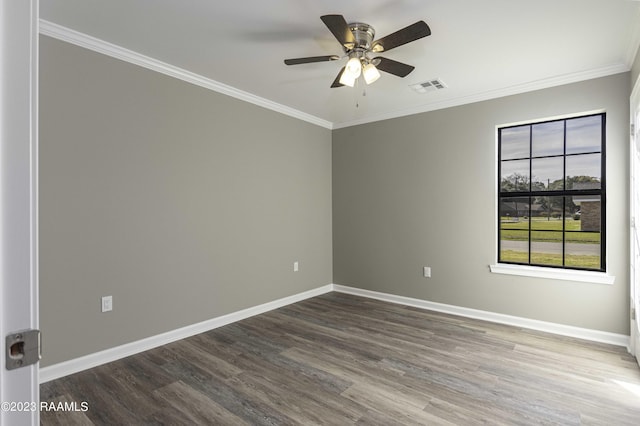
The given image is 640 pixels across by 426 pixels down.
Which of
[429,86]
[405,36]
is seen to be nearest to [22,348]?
[405,36]

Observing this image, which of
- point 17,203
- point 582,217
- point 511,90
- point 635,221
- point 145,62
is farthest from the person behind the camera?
point 511,90

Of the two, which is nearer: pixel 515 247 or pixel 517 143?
pixel 515 247

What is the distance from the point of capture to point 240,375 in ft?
8.25

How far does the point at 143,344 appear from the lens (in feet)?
9.61

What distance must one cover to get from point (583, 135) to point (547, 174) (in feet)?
3.24

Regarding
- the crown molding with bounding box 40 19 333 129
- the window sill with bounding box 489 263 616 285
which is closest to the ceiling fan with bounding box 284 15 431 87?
the crown molding with bounding box 40 19 333 129

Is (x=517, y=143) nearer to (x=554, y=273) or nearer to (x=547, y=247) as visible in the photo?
(x=547, y=247)

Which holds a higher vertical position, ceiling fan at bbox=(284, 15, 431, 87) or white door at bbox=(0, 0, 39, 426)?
ceiling fan at bbox=(284, 15, 431, 87)

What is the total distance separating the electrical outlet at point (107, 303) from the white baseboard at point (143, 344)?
0.34 m

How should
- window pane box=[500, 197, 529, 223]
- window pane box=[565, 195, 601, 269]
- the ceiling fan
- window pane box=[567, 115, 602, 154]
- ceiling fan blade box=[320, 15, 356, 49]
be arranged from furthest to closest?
window pane box=[567, 115, 602, 154], window pane box=[500, 197, 529, 223], window pane box=[565, 195, 601, 269], the ceiling fan, ceiling fan blade box=[320, 15, 356, 49]

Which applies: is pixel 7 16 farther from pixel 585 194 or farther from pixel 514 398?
pixel 585 194

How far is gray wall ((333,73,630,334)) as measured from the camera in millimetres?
3100

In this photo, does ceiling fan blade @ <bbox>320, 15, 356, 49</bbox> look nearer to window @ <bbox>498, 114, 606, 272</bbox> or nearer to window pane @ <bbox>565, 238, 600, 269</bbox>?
window @ <bbox>498, 114, 606, 272</bbox>

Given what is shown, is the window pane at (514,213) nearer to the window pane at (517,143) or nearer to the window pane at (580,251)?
the window pane at (580,251)
